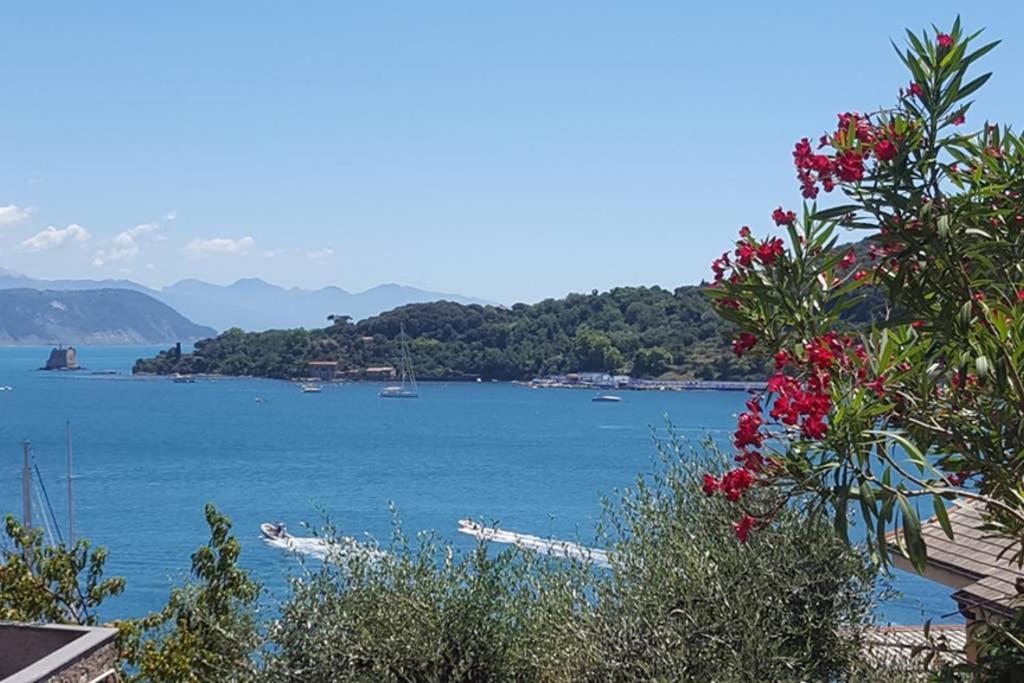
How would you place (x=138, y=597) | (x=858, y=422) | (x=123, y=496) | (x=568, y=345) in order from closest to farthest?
(x=858, y=422) < (x=138, y=597) < (x=123, y=496) < (x=568, y=345)

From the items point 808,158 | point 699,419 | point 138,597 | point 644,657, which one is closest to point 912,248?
point 808,158

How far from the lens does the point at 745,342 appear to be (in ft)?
16.3

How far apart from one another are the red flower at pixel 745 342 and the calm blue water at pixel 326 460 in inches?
971

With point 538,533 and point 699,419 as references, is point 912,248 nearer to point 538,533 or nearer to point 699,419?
point 538,533

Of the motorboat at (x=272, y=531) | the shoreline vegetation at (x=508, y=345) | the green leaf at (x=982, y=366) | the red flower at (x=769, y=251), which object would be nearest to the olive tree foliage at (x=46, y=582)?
the red flower at (x=769, y=251)

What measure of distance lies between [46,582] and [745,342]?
1065cm

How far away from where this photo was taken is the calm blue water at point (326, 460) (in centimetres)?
5394

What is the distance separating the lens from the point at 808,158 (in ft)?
15.4

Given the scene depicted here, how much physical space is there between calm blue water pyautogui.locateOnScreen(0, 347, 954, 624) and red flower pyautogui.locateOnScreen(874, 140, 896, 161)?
25251 mm

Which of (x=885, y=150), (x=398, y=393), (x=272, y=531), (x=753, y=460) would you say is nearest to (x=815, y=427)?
(x=753, y=460)

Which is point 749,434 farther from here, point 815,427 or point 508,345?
point 508,345

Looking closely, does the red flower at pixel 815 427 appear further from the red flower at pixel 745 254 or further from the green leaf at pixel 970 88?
the green leaf at pixel 970 88

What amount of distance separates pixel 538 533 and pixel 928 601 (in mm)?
17695

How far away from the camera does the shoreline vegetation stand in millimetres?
108188
